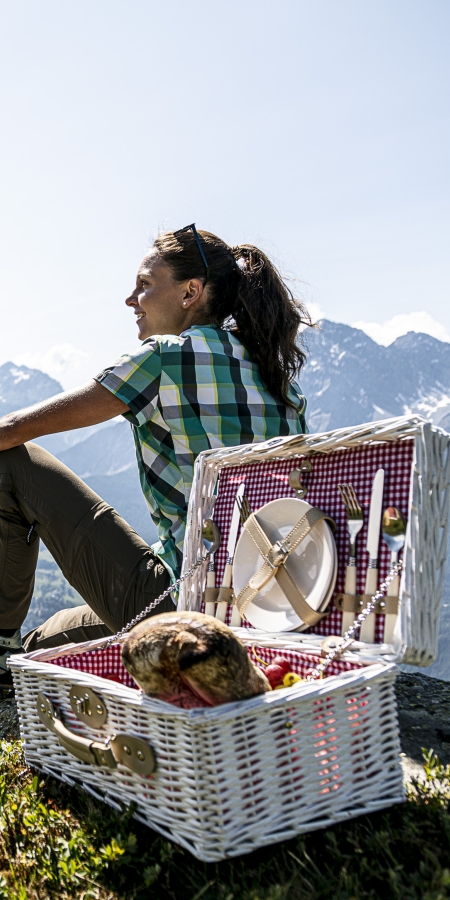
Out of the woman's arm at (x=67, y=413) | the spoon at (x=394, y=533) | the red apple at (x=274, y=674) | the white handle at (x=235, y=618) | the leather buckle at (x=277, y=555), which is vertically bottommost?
the red apple at (x=274, y=674)

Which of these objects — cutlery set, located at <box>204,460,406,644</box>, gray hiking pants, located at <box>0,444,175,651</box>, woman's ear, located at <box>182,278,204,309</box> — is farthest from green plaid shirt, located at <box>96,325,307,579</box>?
cutlery set, located at <box>204,460,406,644</box>

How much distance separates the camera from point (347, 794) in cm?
161

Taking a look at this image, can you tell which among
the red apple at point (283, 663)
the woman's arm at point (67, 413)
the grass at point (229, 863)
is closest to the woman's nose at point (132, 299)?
the woman's arm at point (67, 413)

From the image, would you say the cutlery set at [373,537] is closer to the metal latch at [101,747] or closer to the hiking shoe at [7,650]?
the metal latch at [101,747]

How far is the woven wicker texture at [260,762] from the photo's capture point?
4.77 feet

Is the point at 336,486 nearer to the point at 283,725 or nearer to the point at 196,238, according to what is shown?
the point at 283,725

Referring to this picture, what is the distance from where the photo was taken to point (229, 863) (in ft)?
5.10

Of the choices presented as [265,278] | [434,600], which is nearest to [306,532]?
[434,600]

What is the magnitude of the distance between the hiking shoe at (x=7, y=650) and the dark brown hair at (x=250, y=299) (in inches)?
58.5

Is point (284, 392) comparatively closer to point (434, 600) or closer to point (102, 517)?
point (102, 517)

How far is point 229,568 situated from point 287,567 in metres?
0.26

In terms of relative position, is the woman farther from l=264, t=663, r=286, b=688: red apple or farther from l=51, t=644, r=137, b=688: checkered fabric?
l=264, t=663, r=286, b=688: red apple

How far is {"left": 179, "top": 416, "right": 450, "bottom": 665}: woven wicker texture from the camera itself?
70.4 inches

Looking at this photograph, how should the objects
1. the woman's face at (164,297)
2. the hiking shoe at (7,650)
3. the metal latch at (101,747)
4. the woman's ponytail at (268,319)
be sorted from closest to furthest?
the metal latch at (101,747)
the woman's ponytail at (268,319)
the hiking shoe at (7,650)
the woman's face at (164,297)
